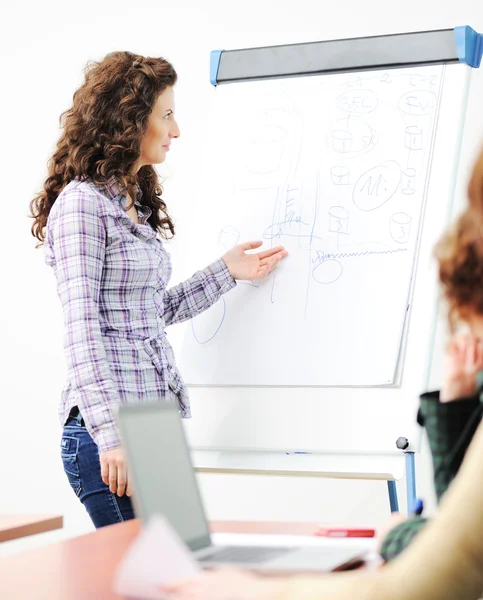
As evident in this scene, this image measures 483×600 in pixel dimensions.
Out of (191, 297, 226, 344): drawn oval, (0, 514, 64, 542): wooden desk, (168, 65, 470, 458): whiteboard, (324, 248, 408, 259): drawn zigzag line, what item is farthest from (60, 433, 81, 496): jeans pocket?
(324, 248, 408, 259): drawn zigzag line

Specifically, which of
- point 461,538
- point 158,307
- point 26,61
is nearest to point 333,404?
point 158,307

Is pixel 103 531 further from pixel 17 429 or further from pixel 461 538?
pixel 17 429

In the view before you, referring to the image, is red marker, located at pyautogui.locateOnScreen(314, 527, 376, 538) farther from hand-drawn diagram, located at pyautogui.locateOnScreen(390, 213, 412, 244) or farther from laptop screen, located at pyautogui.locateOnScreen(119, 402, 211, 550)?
hand-drawn diagram, located at pyautogui.locateOnScreen(390, 213, 412, 244)

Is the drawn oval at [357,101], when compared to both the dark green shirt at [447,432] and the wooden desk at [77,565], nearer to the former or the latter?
the wooden desk at [77,565]

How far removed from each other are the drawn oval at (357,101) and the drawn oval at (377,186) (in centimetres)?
16

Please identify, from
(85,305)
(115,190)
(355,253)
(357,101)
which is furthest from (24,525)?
(357,101)

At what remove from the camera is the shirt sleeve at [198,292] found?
213 centimetres

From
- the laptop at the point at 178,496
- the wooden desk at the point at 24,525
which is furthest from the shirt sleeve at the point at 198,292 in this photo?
the laptop at the point at 178,496

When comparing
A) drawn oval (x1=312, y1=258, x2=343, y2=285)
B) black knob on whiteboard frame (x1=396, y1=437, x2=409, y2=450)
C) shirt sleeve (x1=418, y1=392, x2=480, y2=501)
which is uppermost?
drawn oval (x1=312, y1=258, x2=343, y2=285)

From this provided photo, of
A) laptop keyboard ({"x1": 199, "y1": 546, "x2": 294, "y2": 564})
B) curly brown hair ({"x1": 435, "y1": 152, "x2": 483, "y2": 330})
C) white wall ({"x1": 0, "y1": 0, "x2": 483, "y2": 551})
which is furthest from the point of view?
white wall ({"x1": 0, "y1": 0, "x2": 483, "y2": 551})

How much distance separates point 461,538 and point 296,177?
1633 millimetres

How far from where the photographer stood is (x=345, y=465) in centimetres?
191

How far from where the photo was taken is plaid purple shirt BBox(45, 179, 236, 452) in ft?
5.70

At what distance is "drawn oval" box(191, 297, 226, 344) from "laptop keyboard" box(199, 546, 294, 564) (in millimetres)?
1126
